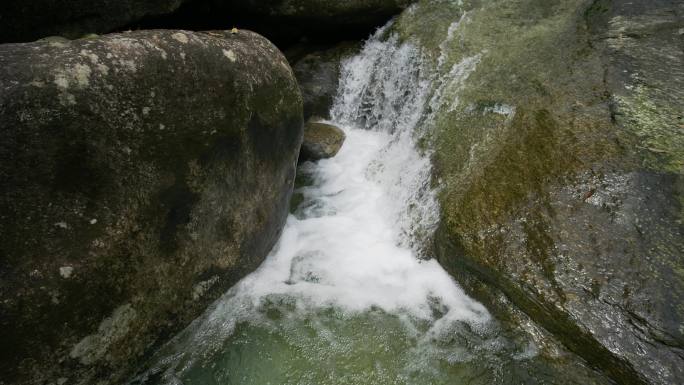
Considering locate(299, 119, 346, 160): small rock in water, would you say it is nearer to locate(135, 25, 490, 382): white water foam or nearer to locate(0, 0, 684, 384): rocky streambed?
locate(135, 25, 490, 382): white water foam

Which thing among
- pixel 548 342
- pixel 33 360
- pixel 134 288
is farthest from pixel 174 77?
pixel 548 342

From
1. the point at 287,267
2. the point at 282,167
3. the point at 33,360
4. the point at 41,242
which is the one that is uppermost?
the point at 41,242

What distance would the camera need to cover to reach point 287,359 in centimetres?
366

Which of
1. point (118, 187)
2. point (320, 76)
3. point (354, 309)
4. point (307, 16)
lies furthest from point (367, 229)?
point (307, 16)

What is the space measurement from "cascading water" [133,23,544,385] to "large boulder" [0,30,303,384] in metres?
0.44

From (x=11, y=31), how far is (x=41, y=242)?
150 inches

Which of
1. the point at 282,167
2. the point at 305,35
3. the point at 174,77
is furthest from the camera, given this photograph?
the point at 305,35

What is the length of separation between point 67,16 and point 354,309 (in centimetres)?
521

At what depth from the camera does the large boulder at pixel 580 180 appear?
3293 millimetres

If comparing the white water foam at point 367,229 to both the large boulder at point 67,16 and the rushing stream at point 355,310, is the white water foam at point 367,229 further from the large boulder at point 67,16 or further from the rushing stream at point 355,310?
the large boulder at point 67,16

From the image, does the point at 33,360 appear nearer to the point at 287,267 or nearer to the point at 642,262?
the point at 287,267

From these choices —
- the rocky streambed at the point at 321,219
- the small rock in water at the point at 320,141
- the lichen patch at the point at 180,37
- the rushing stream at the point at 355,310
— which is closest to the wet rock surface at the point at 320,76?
the small rock in water at the point at 320,141

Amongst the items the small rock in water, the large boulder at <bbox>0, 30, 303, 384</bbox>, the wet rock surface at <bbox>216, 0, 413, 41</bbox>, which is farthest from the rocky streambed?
the wet rock surface at <bbox>216, 0, 413, 41</bbox>

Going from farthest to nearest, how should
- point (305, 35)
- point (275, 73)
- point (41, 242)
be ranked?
point (305, 35) < point (275, 73) < point (41, 242)
